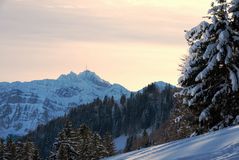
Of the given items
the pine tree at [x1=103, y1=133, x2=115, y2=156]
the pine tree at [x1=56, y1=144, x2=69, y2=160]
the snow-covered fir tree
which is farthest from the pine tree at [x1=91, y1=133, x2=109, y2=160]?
the snow-covered fir tree

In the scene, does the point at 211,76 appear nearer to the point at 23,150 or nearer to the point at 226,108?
the point at 226,108

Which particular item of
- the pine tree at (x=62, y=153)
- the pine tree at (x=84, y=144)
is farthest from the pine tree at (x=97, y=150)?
the pine tree at (x=62, y=153)

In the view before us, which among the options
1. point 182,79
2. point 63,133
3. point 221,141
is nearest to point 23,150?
point 63,133

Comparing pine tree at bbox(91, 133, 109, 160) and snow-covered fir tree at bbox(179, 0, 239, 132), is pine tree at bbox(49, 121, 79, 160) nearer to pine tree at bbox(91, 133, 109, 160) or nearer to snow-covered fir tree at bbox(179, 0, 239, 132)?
pine tree at bbox(91, 133, 109, 160)

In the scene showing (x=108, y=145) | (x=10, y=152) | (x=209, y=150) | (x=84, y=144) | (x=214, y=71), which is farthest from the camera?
(x=108, y=145)

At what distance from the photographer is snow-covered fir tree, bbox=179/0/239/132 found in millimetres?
20625

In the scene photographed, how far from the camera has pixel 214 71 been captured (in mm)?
21234

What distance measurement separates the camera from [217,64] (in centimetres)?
2097

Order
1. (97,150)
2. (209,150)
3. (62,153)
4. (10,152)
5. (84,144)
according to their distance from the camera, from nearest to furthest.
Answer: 1. (209,150)
2. (62,153)
3. (97,150)
4. (84,144)
5. (10,152)

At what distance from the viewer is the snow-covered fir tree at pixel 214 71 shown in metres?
20.6

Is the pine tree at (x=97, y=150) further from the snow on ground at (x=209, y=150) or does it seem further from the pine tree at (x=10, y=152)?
the snow on ground at (x=209, y=150)

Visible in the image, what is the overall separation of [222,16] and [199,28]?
43.6 inches

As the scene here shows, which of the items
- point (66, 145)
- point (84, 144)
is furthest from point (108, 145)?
point (66, 145)

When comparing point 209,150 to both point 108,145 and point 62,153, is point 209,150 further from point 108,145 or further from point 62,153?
point 108,145
